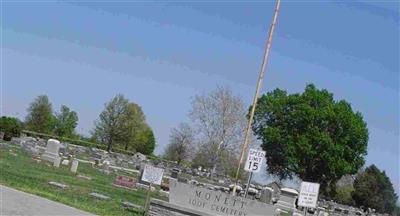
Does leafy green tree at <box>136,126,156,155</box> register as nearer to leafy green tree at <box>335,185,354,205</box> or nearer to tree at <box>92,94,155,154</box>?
tree at <box>92,94,155,154</box>

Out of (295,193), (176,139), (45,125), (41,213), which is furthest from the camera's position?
(176,139)

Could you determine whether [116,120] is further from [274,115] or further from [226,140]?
[274,115]

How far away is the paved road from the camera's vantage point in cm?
1091

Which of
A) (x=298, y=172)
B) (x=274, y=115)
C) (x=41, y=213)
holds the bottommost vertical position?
(x=41, y=213)

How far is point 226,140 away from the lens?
2936 inches

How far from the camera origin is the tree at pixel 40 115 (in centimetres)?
8150

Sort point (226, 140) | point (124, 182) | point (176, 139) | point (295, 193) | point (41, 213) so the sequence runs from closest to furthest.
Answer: point (41, 213) → point (124, 182) → point (295, 193) → point (226, 140) → point (176, 139)

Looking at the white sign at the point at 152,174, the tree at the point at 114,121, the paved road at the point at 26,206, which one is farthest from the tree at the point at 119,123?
the paved road at the point at 26,206

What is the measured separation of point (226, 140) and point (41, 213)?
208ft

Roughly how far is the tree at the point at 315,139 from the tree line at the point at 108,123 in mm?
24148

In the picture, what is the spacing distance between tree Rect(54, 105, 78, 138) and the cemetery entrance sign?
75.1 m

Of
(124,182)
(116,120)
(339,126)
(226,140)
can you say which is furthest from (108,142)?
(124,182)

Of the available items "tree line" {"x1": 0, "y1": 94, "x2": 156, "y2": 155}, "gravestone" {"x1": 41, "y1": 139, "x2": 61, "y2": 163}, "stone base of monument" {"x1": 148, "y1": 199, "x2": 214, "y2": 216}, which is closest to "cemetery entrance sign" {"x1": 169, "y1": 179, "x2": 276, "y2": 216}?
"stone base of monument" {"x1": 148, "y1": 199, "x2": 214, "y2": 216}

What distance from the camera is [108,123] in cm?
8769
